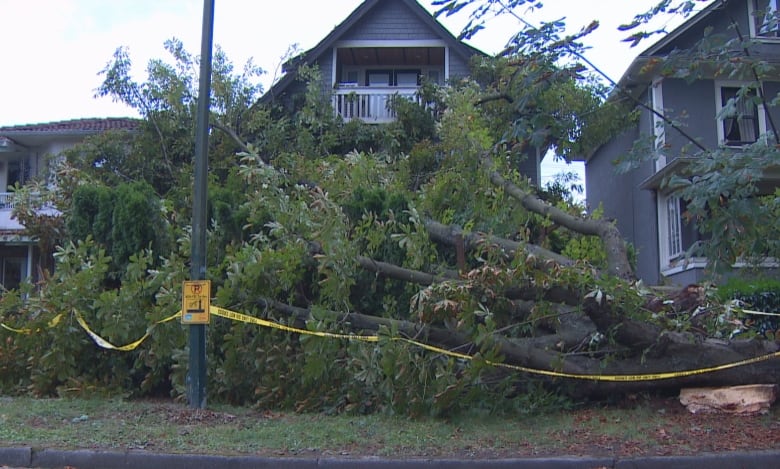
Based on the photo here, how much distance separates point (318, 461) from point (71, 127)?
17920 mm

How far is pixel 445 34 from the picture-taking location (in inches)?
789

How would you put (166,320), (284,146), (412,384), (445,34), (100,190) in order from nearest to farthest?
(412,384)
(166,320)
(100,190)
(284,146)
(445,34)

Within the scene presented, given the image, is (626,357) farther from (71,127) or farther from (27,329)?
(71,127)

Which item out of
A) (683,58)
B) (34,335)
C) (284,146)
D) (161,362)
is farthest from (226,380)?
(284,146)

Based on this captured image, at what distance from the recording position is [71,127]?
2139 centimetres

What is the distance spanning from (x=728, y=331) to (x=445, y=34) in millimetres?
13473

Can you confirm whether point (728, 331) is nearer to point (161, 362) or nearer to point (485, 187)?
point (485, 187)

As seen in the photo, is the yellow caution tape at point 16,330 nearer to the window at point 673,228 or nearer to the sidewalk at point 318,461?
the sidewalk at point 318,461

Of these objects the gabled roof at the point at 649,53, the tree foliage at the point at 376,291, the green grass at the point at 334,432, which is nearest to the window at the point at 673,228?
the gabled roof at the point at 649,53

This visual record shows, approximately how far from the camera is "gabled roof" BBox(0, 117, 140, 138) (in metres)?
20.9

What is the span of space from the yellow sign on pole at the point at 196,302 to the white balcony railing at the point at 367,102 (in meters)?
11.3

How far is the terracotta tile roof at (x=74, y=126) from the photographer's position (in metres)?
21.0

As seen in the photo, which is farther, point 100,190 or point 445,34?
point 445,34

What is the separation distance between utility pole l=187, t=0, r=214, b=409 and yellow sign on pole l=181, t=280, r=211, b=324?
123 millimetres
